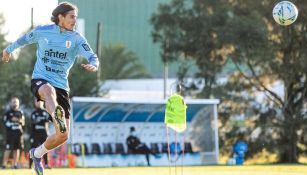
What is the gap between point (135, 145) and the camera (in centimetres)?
3116

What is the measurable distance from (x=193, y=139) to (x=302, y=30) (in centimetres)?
881

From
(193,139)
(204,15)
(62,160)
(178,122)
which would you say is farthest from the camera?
(204,15)

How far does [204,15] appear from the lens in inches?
1636

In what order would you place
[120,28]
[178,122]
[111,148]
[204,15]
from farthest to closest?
[120,28] < [204,15] < [111,148] < [178,122]

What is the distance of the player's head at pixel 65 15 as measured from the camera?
11.1m

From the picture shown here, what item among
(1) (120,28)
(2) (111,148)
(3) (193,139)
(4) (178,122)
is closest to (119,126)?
(2) (111,148)

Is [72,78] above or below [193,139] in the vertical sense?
above

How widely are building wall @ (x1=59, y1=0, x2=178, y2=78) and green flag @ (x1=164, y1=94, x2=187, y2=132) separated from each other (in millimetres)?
57826

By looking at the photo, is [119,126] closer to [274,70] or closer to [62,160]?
[62,160]

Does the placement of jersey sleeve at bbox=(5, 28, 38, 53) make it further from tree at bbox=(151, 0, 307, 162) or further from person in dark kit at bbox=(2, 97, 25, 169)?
tree at bbox=(151, 0, 307, 162)

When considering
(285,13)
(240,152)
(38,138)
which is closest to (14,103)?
(38,138)

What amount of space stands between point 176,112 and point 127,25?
Result: 65.7 meters

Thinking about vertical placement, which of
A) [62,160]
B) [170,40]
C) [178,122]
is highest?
[170,40]

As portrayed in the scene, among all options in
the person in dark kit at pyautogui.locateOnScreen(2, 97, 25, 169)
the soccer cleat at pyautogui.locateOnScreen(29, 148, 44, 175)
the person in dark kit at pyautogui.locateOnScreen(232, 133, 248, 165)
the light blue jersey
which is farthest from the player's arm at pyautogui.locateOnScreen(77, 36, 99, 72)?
the person in dark kit at pyautogui.locateOnScreen(232, 133, 248, 165)
